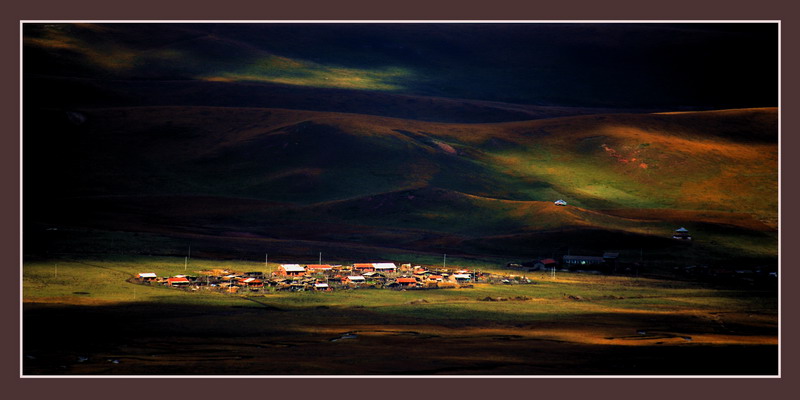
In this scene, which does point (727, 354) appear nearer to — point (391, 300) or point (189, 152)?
point (391, 300)

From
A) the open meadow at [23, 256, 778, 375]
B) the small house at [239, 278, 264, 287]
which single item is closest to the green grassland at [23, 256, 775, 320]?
the open meadow at [23, 256, 778, 375]

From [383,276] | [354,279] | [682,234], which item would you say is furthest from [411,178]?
[354,279]

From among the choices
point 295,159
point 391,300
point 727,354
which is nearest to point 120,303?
point 391,300

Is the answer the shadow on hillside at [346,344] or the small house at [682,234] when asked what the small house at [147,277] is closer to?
the shadow on hillside at [346,344]

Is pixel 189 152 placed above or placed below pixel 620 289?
above

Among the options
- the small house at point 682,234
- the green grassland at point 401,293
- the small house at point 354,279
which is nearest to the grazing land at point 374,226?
the green grassland at point 401,293

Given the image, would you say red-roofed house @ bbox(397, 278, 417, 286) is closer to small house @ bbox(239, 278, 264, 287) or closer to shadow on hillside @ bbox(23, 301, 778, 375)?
small house @ bbox(239, 278, 264, 287)
